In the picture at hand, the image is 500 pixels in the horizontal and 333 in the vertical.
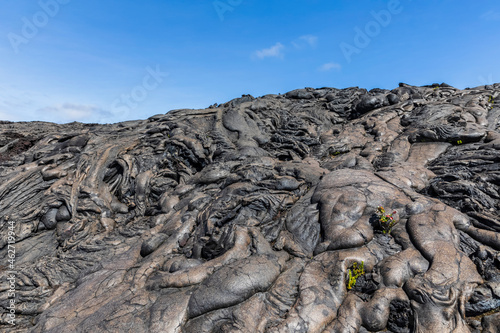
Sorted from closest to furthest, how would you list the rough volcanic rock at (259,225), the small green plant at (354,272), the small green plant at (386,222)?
the rough volcanic rock at (259,225) < the small green plant at (354,272) < the small green plant at (386,222)

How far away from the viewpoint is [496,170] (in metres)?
6.73

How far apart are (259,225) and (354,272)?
7.83 ft

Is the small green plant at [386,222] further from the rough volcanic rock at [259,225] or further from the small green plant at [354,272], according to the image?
the small green plant at [354,272]

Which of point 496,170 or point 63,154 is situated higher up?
point 63,154

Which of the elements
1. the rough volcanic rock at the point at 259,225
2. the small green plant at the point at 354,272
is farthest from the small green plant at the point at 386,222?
the small green plant at the point at 354,272

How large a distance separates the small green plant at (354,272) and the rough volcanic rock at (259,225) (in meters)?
0.05

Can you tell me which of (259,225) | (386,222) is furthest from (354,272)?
(259,225)

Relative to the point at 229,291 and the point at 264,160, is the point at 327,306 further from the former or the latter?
the point at 264,160

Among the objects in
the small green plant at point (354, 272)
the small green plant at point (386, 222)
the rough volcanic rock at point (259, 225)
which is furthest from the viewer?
the small green plant at point (386, 222)

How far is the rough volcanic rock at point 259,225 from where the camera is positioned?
171 inches

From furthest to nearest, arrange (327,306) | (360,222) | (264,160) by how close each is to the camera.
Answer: (264,160), (360,222), (327,306)

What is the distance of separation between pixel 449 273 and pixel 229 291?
131 inches

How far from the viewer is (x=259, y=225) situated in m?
6.54

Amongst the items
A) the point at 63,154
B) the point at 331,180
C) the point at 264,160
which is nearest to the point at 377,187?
the point at 331,180
